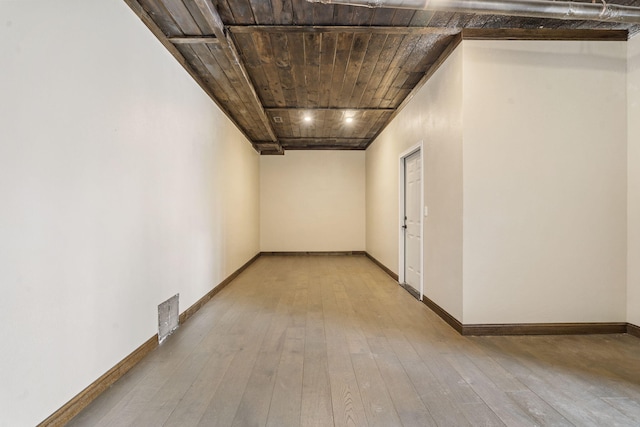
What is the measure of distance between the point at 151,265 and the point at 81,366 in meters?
0.96

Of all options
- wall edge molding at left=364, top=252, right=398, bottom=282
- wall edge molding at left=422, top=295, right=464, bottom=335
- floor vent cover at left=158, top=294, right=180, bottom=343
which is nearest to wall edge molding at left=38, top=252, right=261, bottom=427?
floor vent cover at left=158, top=294, right=180, bottom=343

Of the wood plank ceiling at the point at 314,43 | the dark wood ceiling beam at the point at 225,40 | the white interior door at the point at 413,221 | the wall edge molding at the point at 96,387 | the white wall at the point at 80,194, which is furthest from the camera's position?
the white interior door at the point at 413,221

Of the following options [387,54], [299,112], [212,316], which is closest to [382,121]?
[299,112]

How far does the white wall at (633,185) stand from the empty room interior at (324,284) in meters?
0.01

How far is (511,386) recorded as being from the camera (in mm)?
2070

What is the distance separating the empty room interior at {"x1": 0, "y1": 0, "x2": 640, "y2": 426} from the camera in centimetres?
169

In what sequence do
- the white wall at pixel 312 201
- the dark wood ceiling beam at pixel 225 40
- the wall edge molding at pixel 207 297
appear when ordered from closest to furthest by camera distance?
the dark wood ceiling beam at pixel 225 40
the wall edge molding at pixel 207 297
the white wall at pixel 312 201

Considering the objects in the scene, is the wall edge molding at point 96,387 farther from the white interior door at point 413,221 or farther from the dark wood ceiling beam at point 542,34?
the dark wood ceiling beam at point 542,34

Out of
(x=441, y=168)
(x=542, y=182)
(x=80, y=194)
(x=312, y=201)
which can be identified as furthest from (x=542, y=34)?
(x=312, y=201)

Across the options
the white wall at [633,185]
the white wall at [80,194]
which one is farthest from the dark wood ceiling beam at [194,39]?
the white wall at [633,185]

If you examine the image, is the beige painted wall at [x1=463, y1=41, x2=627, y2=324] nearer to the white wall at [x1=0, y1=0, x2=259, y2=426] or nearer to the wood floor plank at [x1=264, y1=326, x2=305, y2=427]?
the wood floor plank at [x1=264, y1=326, x2=305, y2=427]

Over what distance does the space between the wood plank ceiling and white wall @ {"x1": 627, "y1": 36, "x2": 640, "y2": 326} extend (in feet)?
1.17

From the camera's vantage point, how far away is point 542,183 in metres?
2.95

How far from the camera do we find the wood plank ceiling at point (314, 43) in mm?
2627
